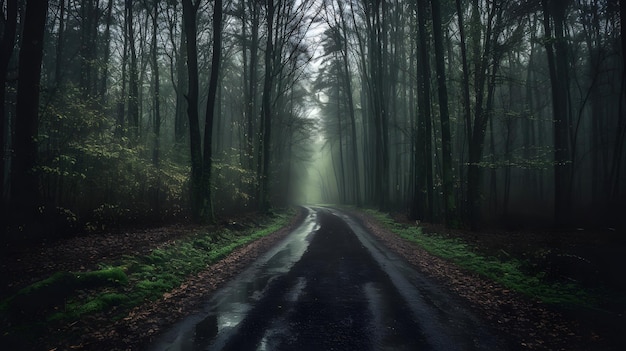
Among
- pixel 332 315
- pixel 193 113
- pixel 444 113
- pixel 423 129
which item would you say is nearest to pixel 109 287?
pixel 332 315

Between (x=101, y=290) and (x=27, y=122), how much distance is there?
5250 mm

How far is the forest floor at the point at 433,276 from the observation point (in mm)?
5020

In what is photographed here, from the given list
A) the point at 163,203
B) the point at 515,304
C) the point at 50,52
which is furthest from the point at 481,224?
the point at 50,52

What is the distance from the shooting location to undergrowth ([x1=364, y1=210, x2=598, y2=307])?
257 inches

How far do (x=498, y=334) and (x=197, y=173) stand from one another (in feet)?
42.2

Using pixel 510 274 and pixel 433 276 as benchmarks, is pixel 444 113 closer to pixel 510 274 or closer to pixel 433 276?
pixel 510 274

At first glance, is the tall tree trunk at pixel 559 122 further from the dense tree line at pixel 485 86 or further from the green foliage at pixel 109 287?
the green foliage at pixel 109 287

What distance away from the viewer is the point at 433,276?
855 centimetres

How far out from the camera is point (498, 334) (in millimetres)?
5141

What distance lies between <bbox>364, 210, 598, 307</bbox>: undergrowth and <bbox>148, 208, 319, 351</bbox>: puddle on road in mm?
4557

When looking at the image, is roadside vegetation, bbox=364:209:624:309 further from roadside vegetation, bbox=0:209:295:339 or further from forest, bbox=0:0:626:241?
roadside vegetation, bbox=0:209:295:339

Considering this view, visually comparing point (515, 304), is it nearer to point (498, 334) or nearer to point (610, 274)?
point (498, 334)

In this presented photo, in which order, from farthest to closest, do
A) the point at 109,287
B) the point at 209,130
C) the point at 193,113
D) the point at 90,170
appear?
the point at 209,130
the point at 193,113
the point at 90,170
the point at 109,287

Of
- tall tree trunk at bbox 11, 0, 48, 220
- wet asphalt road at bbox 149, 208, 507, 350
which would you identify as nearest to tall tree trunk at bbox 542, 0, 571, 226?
wet asphalt road at bbox 149, 208, 507, 350
